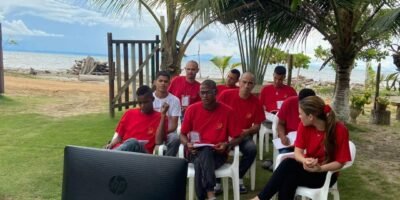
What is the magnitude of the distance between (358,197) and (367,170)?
1155mm

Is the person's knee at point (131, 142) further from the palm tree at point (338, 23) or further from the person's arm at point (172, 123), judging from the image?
the palm tree at point (338, 23)

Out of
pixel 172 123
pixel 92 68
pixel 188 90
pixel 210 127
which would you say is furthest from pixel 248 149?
pixel 92 68

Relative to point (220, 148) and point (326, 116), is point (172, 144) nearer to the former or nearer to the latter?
point (220, 148)

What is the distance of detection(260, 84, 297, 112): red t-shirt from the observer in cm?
589

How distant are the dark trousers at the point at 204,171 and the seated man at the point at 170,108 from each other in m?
0.46

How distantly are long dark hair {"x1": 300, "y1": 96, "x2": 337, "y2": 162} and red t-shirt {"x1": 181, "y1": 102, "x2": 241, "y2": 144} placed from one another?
34.0 inches

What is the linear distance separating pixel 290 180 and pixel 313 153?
0.29m

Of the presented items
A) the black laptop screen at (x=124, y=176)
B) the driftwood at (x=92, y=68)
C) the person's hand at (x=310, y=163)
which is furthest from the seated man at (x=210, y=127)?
the driftwood at (x=92, y=68)

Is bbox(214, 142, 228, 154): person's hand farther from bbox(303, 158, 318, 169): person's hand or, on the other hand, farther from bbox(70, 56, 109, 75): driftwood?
bbox(70, 56, 109, 75): driftwood

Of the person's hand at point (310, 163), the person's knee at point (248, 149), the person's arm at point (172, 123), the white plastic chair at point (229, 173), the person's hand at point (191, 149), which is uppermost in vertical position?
the person's arm at point (172, 123)

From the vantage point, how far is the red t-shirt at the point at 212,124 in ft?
13.7

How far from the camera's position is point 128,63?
29.1 ft

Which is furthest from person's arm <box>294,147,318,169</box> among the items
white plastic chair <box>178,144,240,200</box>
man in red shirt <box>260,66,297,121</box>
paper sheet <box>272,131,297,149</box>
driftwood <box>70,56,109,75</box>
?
driftwood <box>70,56,109,75</box>

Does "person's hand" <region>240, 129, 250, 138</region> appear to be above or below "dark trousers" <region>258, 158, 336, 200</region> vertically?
above
